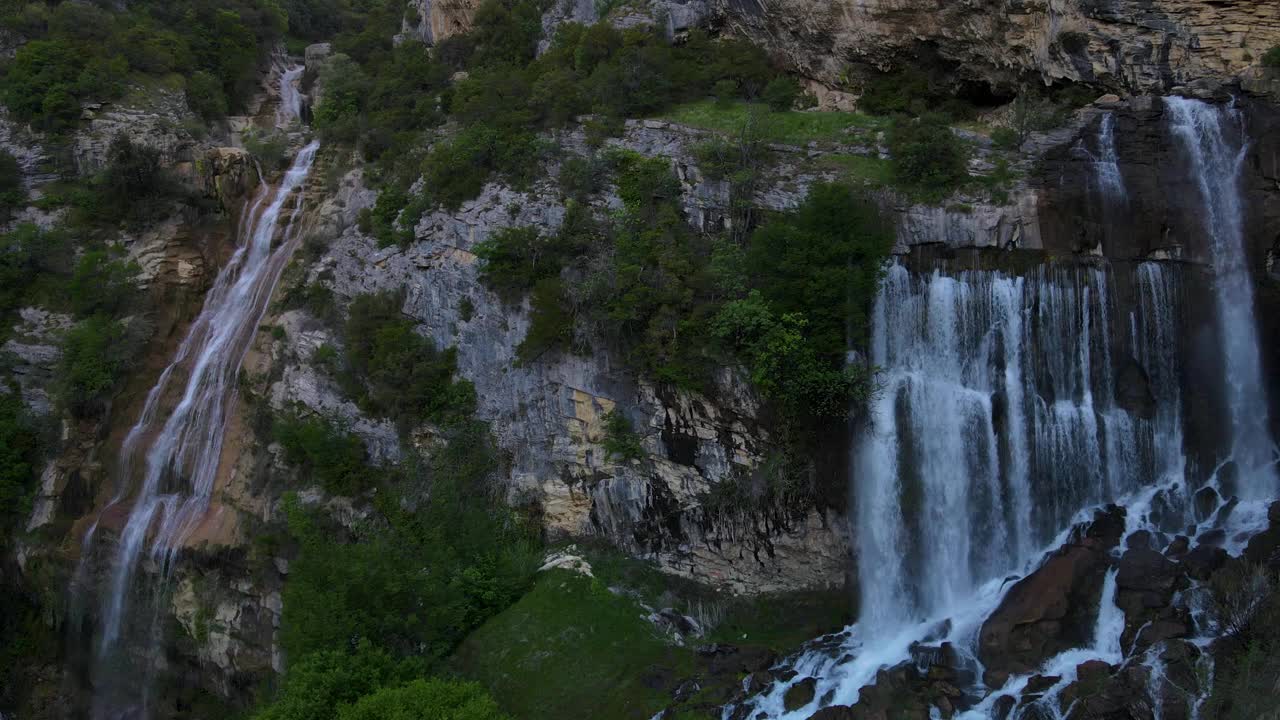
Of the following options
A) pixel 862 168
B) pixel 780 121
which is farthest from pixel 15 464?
pixel 862 168

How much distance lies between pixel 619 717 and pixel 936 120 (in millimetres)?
16914

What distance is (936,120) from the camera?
2272 centimetres

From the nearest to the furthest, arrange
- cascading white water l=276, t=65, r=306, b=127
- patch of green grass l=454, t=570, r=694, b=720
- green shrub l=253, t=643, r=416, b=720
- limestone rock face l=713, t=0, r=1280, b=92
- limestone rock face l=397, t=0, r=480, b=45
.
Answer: green shrub l=253, t=643, r=416, b=720 → patch of green grass l=454, t=570, r=694, b=720 → limestone rock face l=713, t=0, r=1280, b=92 → limestone rock face l=397, t=0, r=480, b=45 → cascading white water l=276, t=65, r=306, b=127

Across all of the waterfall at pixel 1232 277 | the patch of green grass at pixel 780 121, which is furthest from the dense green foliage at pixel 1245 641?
the patch of green grass at pixel 780 121

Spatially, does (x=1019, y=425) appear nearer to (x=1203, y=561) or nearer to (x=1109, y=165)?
(x=1203, y=561)

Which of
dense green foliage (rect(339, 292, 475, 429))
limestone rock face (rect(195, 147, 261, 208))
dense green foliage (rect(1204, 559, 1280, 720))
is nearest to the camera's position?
dense green foliage (rect(1204, 559, 1280, 720))

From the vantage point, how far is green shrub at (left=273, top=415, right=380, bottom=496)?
22.8 meters

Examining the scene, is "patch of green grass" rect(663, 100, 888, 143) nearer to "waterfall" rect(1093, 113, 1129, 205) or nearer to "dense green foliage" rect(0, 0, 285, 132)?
"waterfall" rect(1093, 113, 1129, 205)

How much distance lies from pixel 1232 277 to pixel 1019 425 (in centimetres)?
598

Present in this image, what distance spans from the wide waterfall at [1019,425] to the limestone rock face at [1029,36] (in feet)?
8.48

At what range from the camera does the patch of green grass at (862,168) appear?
2217cm

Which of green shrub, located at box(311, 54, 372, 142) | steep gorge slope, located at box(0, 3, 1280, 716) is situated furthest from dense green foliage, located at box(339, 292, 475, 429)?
green shrub, located at box(311, 54, 372, 142)

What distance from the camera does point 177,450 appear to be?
2422 centimetres

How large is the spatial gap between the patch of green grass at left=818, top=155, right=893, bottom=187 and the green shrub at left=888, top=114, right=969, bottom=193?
0.36 metres
